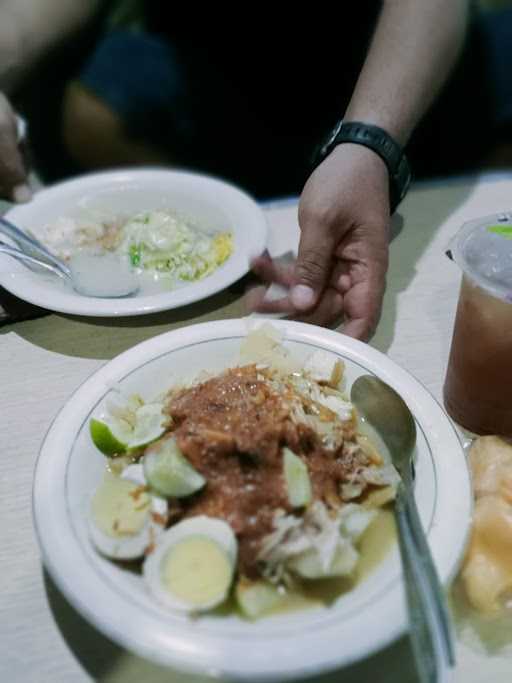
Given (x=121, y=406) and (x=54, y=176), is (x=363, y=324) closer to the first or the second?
(x=121, y=406)

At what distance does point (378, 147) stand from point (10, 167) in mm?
933

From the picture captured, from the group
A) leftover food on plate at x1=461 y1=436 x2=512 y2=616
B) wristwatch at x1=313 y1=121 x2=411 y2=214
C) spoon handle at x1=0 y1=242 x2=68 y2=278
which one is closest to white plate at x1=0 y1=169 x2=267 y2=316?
spoon handle at x1=0 y1=242 x2=68 y2=278

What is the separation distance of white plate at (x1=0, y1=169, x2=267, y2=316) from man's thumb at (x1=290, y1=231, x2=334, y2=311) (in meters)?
0.14

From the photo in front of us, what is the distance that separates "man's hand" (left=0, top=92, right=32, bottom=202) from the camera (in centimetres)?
159

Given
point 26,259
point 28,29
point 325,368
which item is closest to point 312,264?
point 325,368

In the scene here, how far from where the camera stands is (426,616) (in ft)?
2.14

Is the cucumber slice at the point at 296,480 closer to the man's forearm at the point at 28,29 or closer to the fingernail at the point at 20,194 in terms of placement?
the fingernail at the point at 20,194

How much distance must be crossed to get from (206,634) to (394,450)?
39 cm

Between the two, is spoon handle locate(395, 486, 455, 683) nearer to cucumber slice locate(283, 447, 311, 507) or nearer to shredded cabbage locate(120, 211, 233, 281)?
cucumber slice locate(283, 447, 311, 507)

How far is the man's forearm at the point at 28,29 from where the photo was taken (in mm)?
1992

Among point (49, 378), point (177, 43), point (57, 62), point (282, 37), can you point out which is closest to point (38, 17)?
point (57, 62)

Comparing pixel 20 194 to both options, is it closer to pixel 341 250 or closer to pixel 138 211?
pixel 138 211

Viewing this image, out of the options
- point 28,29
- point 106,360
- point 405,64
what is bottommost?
point 106,360

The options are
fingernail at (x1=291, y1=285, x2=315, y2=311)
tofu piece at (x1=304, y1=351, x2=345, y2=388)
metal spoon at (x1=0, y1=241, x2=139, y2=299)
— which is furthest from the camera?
metal spoon at (x1=0, y1=241, x2=139, y2=299)
